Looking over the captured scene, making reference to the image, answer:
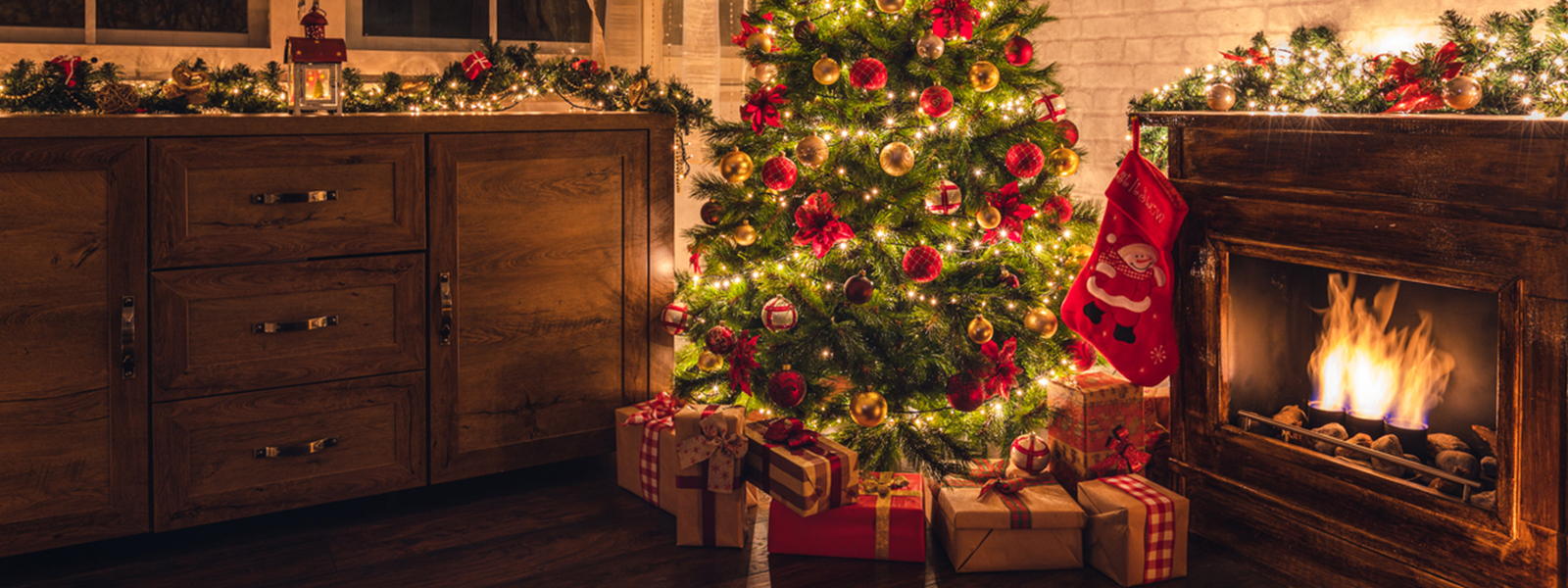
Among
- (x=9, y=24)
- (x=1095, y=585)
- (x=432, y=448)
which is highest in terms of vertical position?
(x=9, y=24)

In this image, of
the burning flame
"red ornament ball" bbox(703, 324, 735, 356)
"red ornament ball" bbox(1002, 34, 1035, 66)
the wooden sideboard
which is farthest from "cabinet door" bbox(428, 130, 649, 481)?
the burning flame

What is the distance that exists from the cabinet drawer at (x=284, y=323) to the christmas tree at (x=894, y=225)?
735mm

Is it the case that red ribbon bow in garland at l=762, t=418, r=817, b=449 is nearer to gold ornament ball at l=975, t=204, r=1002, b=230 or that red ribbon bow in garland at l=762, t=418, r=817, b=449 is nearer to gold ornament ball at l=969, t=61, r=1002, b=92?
gold ornament ball at l=975, t=204, r=1002, b=230

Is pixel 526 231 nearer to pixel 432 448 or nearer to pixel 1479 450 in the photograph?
pixel 432 448

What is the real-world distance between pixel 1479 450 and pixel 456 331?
7.17ft

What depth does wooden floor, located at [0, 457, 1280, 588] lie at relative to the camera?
2215 mm

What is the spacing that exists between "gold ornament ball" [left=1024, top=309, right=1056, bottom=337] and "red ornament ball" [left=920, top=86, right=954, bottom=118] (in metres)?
0.54

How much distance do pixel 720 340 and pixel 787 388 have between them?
23 cm

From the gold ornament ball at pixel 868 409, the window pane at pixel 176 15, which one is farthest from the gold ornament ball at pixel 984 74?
the window pane at pixel 176 15

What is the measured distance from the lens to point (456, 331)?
2607 mm

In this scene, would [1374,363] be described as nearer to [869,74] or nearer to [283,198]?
[869,74]

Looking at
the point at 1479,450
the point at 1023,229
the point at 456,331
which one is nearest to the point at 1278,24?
the point at 1023,229

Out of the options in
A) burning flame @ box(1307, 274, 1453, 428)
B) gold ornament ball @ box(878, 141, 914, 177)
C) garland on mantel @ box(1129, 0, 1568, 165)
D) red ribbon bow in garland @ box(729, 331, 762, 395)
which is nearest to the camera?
garland on mantel @ box(1129, 0, 1568, 165)

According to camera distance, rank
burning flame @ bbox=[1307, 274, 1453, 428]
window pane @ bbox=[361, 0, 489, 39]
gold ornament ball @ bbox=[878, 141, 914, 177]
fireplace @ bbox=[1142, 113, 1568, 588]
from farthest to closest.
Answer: window pane @ bbox=[361, 0, 489, 39]
gold ornament ball @ bbox=[878, 141, 914, 177]
burning flame @ bbox=[1307, 274, 1453, 428]
fireplace @ bbox=[1142, 113, 1568, 588]
